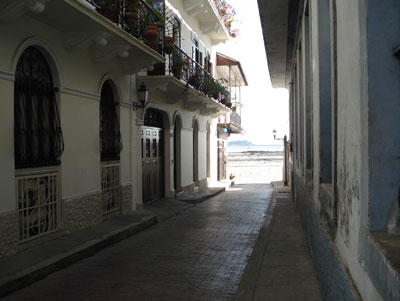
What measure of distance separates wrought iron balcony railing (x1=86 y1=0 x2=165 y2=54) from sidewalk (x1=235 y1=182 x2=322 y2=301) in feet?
17.6

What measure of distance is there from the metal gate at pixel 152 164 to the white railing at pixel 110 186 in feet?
8.59

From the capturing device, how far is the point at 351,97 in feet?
9.56

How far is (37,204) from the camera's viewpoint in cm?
783

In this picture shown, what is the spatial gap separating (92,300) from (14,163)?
9.06ft

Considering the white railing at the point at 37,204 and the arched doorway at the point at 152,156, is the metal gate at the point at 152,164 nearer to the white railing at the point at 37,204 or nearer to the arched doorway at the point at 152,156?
the arched doorway at the point at 152,156

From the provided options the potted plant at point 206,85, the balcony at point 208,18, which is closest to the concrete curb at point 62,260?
the potted plant at point 206,85

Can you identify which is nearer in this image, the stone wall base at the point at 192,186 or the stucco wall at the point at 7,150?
the stucco wall at the point at 7,150

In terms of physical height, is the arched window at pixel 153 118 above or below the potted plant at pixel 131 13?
below

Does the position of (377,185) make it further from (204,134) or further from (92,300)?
(204,134)

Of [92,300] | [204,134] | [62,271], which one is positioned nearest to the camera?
[92,300]

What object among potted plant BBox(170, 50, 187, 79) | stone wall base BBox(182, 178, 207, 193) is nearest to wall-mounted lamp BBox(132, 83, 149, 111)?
potted plant BBox(170, 50, 187, 79)

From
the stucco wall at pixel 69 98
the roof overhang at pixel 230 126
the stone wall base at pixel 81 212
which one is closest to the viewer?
the stucco wall at pixel 69 98

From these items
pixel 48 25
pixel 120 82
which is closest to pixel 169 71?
pixel 120 82

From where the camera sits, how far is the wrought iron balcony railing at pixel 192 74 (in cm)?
1448
